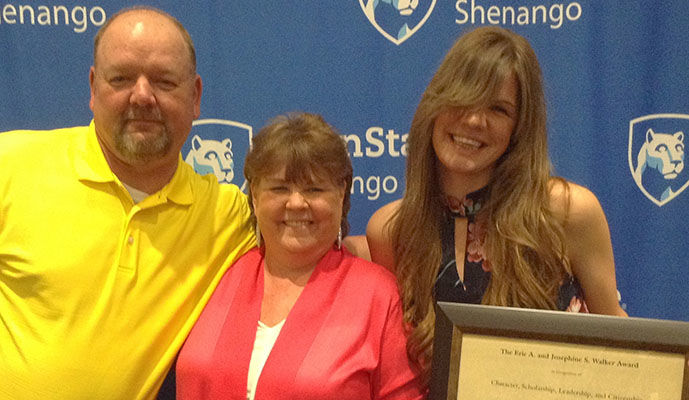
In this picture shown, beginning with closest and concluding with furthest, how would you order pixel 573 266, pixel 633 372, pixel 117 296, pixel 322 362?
1. pixel 633 372
2. pixel 322 362
3. pixel 117 296
4. pixel 573 266

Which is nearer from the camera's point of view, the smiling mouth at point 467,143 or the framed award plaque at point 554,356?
the framed award plaque at point 554,356

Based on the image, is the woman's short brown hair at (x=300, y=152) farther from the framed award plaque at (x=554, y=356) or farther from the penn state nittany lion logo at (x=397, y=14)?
the penn state nittany lion logo at (x=397, y=14)

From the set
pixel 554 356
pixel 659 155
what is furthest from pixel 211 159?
pixel 659 155

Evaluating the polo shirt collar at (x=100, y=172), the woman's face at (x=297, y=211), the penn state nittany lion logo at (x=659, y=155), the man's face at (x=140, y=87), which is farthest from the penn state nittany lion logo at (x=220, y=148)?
the penn state nittany lion logo at (x=659, y=155)

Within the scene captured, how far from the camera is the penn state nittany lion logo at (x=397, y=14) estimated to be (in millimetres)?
2494

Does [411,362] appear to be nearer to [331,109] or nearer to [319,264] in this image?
[319,264]

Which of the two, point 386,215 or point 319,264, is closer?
point 319,264

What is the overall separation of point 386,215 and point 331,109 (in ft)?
2.33

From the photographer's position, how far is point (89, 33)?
8.36ft

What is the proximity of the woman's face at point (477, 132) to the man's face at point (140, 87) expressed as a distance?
0.77 m

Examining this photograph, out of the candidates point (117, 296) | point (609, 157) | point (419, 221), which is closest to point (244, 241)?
point (117, 296)

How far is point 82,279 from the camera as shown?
1.71m

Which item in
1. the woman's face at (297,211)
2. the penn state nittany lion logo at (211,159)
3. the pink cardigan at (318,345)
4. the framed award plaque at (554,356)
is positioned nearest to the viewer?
the framed award plaque at (554,356)

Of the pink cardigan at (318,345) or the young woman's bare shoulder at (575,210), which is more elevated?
the young woman's bare shoulder at (575,210)
